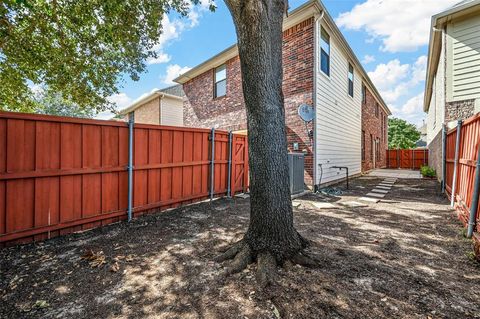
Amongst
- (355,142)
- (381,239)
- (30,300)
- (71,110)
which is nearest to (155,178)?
(30,300)

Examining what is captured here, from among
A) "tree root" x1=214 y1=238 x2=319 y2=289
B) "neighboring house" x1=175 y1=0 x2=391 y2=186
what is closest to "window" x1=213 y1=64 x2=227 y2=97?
"neighboring house" x1=175 y1=0 x2=391 y2=186

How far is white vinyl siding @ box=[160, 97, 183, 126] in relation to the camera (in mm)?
15412

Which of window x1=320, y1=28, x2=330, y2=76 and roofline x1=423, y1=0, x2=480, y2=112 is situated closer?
roofline x1=423, y1=0, x2=480, y2=112

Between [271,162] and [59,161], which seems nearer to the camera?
[271,162]

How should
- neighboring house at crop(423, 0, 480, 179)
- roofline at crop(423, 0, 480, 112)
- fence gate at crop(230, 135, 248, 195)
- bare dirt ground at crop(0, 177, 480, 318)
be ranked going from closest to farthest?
bare dirt ground at crop(0, 177, 480, 318) < roofline at crop(423, 0, 480, 112) < neighboring house at crop(423, 0, 480, 179) < fence gate at crop(230, 135, 248, 195)

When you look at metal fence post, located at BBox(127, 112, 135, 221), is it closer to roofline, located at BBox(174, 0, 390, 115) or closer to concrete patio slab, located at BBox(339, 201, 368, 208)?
concrete patio slab, located at BBox(339, 201, 368, 208)

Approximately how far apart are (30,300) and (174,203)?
3.33 m

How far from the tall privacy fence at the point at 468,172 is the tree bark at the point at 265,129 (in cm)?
247

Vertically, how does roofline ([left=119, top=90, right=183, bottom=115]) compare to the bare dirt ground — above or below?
above

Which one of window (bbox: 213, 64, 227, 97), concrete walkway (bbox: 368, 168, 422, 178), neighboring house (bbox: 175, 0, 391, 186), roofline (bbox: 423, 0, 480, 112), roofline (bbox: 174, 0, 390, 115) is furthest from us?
concrete walkway (bbox: 368, 168, 422, 178)

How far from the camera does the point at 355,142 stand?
456 inches

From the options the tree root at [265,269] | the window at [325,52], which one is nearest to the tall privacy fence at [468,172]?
the tree root at [265,269]

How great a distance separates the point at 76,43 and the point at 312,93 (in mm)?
7252

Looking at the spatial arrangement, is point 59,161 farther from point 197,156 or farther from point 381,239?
point 381,239
